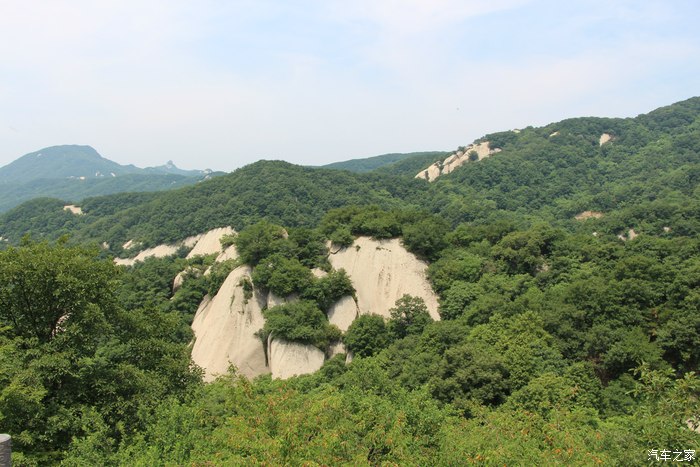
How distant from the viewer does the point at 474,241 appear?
125 ft

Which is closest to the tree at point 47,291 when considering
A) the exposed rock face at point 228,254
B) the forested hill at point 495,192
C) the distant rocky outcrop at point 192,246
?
the exposed rock face at point 228,254

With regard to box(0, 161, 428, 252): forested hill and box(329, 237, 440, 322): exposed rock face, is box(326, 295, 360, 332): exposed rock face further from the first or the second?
box(0, 161, 428, 252): forested hill

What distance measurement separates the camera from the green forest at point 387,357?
1233 centimetres

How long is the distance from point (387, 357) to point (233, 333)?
12107 mm

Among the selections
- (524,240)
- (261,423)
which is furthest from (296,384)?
(524,240)

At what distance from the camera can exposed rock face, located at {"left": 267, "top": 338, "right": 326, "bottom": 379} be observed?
29891 millimetres

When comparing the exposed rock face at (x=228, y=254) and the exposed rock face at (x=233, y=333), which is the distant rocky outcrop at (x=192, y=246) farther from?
the exposed rock face at (x=233, y=333)

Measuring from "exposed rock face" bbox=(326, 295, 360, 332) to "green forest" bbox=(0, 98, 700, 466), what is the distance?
22.3 inches

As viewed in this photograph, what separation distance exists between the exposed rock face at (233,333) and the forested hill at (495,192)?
2953cm

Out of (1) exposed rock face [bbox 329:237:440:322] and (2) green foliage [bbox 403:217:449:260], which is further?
(2) green foliage [bbox 403:217:449:260]

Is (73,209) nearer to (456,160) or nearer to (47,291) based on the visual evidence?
(456,160)

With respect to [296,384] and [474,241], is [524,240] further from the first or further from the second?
[296,384]

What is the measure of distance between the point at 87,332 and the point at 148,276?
1018 inches

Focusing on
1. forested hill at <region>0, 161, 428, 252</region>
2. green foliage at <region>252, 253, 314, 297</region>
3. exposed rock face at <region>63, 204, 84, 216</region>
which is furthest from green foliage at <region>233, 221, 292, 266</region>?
exposed rock face at <region>63, 204, 84, 216</region>
